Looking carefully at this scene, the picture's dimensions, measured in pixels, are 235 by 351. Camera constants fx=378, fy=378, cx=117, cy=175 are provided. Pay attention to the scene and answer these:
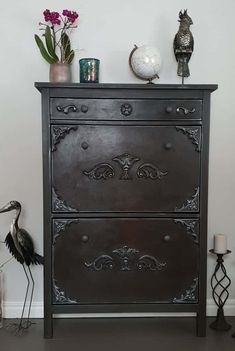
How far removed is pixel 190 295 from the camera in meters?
2.06

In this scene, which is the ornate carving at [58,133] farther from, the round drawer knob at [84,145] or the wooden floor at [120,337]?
the wooden floor at [120,337]

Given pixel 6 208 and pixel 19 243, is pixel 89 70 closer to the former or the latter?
pixel 6 208

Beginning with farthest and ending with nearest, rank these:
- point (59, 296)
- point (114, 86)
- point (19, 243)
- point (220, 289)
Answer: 1. point (220, 289)
2. point (19, 243)
3. point (59, 296)
4. point (114, 86)

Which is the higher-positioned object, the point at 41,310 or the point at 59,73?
the point at 59,73

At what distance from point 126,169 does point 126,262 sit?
504 millimetres

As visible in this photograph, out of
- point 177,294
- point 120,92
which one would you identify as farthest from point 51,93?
point 177,294

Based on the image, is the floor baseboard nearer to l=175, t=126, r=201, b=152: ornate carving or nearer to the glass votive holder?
l=175, t=126, r=201, b=152: ornate carving

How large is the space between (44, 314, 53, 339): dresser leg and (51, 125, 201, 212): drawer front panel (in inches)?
23.6

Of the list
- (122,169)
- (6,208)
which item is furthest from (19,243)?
(122,169)

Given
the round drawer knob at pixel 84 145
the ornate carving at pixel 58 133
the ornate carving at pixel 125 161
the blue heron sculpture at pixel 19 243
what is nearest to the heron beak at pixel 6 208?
the blue heron sculpture at pixel 19 243

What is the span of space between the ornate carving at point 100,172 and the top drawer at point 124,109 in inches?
10.0

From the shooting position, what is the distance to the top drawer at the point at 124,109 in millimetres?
→ 1970

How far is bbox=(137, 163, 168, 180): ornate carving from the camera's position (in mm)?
2016

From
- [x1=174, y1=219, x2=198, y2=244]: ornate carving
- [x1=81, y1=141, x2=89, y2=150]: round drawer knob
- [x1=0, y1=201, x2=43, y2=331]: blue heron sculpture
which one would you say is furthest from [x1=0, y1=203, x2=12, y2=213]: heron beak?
[x1=174, y1=219, x2=198, y2=244]: ornate carving
